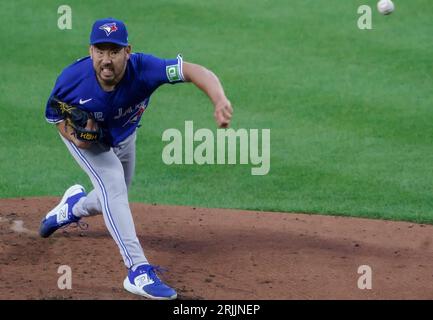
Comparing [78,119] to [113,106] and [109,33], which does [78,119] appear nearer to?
[113,106]

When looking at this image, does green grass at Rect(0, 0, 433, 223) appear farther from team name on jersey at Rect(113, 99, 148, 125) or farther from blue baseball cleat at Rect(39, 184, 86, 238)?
team name on jersey at Rect(113, 99, 148, 125)

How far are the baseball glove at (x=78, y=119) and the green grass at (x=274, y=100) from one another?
2.35 meters

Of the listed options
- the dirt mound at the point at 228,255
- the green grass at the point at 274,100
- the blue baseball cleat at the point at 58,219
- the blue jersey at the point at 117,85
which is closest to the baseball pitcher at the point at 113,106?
the blue jersey at the point at 117,85

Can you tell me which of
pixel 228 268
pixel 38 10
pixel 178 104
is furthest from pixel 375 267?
pixel 38 10

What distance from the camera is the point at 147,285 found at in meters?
5.70

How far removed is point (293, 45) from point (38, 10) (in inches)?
146

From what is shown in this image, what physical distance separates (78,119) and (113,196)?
534mm

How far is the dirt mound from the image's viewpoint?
587 centimetres

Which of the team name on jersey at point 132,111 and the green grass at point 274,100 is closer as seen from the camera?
the team name on jersey at point 132,111

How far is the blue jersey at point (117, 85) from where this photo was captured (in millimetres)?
5906

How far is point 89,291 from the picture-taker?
18.8ft

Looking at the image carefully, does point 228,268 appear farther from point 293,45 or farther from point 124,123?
point 293,45

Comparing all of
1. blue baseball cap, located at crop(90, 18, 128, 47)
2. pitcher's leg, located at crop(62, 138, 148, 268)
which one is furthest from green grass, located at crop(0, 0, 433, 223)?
blue baseball cap, located at crop(90, 18, 128, 47)

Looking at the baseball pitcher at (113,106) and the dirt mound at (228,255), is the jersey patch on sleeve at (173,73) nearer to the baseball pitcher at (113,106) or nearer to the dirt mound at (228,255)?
the baseball pitcher at (113,106)
